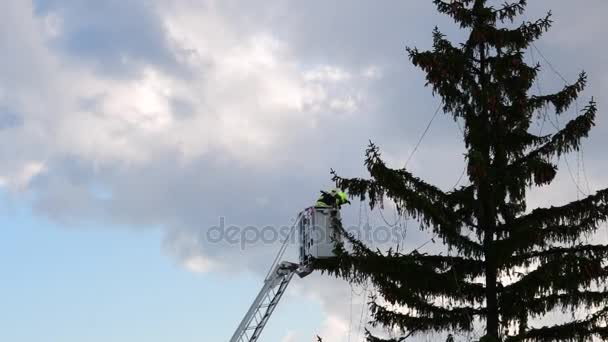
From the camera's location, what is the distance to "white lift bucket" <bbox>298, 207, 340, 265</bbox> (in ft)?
82.1

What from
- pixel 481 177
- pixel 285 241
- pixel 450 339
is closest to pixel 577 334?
pixel 450 339

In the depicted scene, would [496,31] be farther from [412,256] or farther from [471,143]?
[412,256]

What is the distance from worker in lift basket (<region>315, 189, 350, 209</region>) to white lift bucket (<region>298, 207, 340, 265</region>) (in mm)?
157

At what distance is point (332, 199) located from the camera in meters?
25.5

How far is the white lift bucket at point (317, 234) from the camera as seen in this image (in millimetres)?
25016

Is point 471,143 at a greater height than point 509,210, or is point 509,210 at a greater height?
point 471,143

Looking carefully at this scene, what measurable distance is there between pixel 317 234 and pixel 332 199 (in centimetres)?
108

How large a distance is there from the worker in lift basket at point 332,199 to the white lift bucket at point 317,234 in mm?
157

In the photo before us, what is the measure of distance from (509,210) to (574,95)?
3.21 metres

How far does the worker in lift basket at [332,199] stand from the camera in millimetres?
25406

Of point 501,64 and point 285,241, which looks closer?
point 501,64

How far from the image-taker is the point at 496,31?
75.0ft

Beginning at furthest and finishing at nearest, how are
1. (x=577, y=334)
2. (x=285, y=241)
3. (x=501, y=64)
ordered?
(x=285, y=241) < (x=501, y=64) < (x=577, y=334)

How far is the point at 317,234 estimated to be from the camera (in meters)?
25.2
